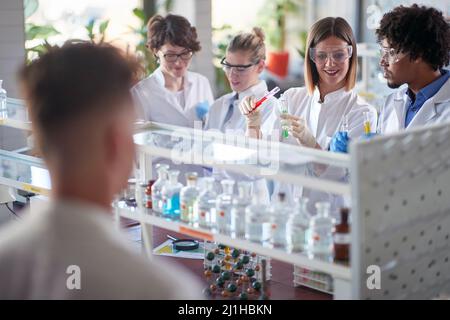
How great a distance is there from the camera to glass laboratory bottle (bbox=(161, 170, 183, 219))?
112 inches

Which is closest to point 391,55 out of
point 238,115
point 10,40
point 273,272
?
point 238,115

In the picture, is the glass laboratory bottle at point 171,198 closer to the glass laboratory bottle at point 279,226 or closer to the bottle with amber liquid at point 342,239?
the glass laboratory bottle at point 279,226

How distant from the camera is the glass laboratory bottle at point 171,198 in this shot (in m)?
2.85

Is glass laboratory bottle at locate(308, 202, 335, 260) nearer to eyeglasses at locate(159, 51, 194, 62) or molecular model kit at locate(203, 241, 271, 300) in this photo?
molecular model kit at locate(203, 241, 271, 300)

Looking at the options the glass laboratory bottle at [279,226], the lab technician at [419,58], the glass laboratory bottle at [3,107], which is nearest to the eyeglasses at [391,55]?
the lab technician at [419,58]

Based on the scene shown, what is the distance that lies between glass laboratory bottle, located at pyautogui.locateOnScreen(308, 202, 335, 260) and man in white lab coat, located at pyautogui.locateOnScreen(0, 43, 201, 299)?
1.01m

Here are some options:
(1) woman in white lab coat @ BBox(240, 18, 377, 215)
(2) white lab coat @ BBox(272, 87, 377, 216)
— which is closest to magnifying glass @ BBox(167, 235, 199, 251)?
Result: (2) white lab coat @ BBox(272, 87, 377, 216)

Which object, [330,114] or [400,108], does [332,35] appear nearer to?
[330,114]

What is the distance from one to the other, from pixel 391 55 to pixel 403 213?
1.26 meters

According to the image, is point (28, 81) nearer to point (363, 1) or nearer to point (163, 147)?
point (163, 147)

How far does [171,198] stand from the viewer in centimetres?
285

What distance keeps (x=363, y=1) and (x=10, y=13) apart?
5249 mm
